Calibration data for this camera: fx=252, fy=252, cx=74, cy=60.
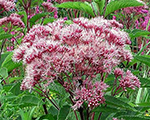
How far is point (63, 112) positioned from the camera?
3.51 feet

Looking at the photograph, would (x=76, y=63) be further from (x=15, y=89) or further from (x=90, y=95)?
(x=15, y=89)

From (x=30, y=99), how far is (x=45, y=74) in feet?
1.00

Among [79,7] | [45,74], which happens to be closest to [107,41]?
[45,74]

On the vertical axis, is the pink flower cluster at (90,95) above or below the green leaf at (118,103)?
above

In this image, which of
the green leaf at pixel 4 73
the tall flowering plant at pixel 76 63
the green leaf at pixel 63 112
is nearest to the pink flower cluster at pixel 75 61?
the tall flowering plant at pixel 76 63

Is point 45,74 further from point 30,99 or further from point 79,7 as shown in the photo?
point 79,7

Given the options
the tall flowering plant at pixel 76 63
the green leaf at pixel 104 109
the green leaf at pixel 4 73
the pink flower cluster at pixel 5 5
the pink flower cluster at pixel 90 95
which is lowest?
the green leaf at pixel 104 109

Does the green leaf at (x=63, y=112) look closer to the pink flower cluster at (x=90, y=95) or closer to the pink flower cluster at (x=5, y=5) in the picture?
the pink flower cluster at (x=90, y=95)

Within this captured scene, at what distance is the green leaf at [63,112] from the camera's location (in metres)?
1.06

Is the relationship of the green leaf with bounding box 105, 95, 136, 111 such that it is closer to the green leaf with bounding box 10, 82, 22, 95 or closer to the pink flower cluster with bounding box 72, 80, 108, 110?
the pink flower cluster with bounding box 72, 80, 108, 110

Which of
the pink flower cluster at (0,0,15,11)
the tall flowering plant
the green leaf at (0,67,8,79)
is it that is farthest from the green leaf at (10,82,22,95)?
the pink flower cluster at (0,0,15,11)

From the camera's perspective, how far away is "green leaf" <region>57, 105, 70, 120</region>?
106 cm

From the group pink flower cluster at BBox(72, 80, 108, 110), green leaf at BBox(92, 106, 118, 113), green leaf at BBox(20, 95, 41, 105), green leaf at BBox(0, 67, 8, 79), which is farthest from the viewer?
green leaf at BBox(0, 67, 8, 79)

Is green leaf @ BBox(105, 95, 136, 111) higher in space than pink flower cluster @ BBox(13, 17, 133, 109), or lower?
lower
